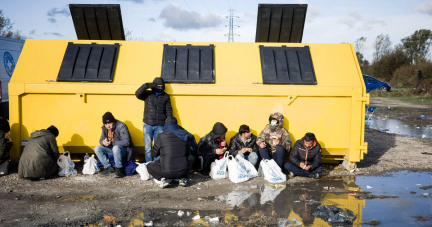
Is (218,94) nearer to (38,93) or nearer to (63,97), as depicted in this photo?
(63,97)

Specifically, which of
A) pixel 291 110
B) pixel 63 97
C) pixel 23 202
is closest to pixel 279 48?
pixel 291 110

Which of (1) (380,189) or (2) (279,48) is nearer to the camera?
(1) (380,189)

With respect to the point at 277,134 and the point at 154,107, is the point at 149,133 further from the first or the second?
the point at 277,134

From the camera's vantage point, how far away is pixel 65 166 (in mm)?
6008

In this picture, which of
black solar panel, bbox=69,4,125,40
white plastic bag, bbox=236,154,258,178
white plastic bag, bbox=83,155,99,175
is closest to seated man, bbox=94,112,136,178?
white plastic bag, bbox=83,155,99,175

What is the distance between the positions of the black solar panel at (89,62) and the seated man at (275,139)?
298 centimetres

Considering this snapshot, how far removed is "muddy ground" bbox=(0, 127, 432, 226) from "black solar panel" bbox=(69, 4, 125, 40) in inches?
113

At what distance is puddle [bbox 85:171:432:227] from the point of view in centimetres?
409

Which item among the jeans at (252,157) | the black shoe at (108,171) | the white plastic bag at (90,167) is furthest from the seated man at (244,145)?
the white plastic bag at (90,167)


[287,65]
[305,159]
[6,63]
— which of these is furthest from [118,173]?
[6,63]

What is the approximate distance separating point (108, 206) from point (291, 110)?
11.7 ft

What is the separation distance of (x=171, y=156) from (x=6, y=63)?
19.9 ft

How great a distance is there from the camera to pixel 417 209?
14.8 feet

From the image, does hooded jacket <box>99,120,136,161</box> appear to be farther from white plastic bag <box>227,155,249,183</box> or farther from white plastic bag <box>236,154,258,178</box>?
white plastic bag <box>236,154,258,178</box>
